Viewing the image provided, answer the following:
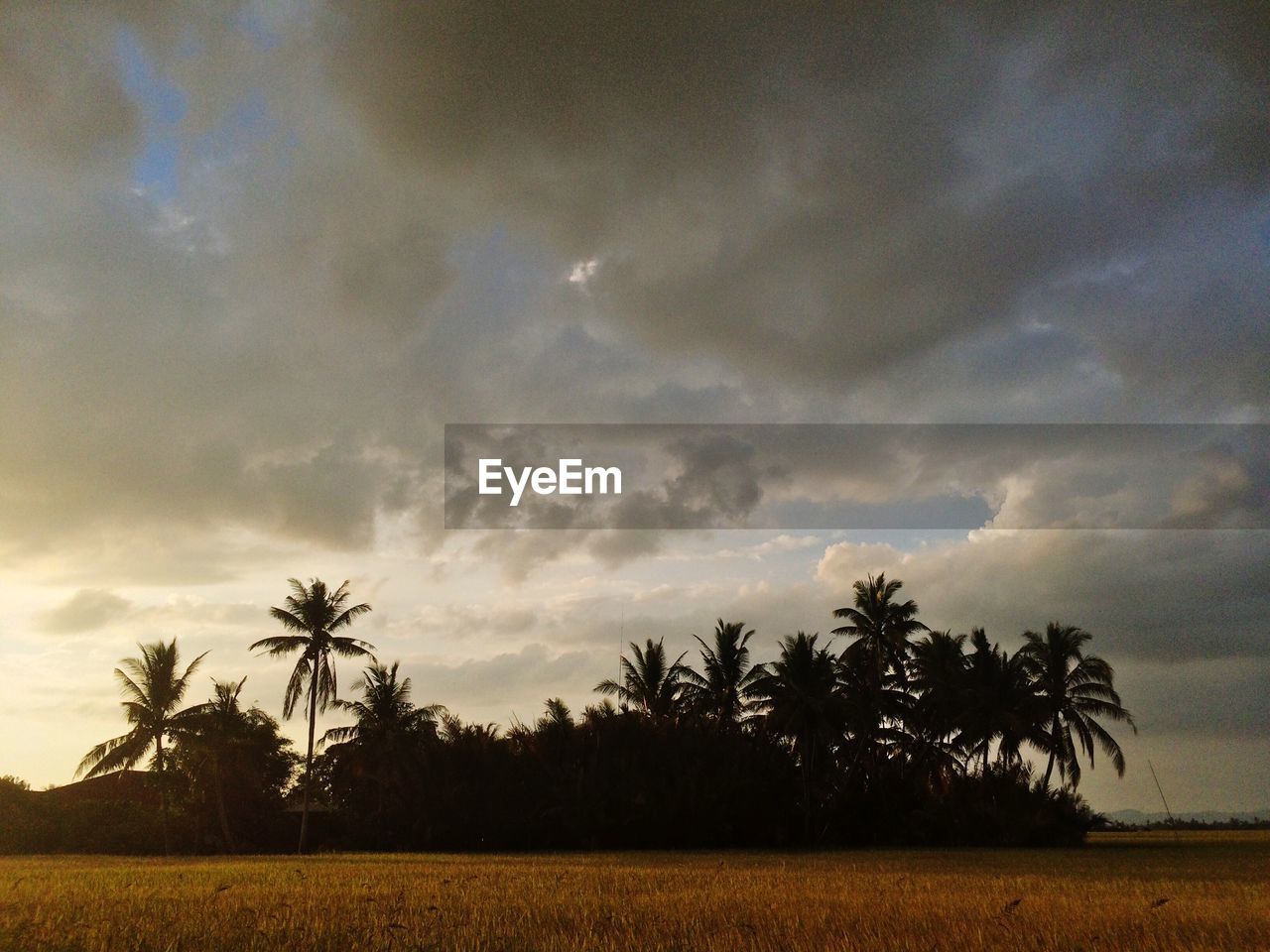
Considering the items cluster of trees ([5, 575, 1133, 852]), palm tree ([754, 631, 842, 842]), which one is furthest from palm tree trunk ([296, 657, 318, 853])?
palm tree ([754, 631, 842, 842])

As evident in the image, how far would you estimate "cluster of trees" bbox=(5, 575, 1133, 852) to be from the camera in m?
41.2

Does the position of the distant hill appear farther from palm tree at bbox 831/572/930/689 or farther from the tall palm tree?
palm tree at bbox 831/572/930/689

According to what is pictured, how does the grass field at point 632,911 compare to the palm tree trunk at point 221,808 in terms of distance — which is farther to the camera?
the palm tree trunk at point 221,808

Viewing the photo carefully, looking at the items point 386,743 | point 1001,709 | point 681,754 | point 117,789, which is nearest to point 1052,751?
point 1001,709

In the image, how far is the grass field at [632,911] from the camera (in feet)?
31.9

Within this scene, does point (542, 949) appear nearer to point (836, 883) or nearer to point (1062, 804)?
point (836, 883)

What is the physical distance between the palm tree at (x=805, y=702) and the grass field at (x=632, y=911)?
23774 millimetres

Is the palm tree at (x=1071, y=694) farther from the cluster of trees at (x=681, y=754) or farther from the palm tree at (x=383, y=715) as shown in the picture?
the palm tree at (x=383, y=715)

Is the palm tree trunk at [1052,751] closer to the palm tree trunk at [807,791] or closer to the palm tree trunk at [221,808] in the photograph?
the palm tree trunk at [807,791]

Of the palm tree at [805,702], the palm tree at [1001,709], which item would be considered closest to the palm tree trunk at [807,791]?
the palm tree at [805,702]

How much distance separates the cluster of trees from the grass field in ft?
69.0

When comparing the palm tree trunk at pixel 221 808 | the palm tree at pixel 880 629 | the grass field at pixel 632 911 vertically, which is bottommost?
the grass field at pixel 632 911

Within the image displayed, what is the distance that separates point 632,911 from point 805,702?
33.5 meters

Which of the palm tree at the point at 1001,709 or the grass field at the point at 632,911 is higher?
the palm tree at the point at 1001,709
